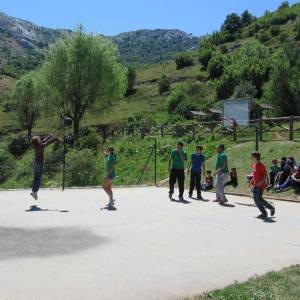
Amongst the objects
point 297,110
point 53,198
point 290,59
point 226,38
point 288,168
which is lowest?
point 53,198

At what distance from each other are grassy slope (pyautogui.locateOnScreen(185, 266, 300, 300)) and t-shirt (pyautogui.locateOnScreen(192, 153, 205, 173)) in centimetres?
990

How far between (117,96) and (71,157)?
21094 mm

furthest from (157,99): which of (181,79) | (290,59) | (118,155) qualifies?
(118,155)

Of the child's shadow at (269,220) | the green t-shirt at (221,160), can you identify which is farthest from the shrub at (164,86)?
the child's shadow at (269,220)

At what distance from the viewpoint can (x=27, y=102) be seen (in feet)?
215

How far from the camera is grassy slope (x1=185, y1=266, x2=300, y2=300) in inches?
232

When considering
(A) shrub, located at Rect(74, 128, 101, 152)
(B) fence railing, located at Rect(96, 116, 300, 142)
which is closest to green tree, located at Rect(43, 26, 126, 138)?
(B) fence railing, located at Rect(96, 116, 300, 142)

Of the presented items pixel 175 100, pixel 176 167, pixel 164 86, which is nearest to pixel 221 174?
pixel 176 167

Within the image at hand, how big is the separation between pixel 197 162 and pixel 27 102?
51523 mm

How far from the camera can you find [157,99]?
313 ft

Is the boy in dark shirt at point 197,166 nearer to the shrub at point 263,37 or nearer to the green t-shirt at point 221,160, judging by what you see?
the green t-shirt at point 221,160

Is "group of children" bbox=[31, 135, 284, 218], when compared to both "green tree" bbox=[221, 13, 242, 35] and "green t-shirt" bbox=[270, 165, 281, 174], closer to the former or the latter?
"green t-shirt" bbox=[270, 165, 281, 174]

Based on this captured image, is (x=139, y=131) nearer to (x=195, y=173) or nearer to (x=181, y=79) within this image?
(x=195, y=173)

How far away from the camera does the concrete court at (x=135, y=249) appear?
21.2 ft
